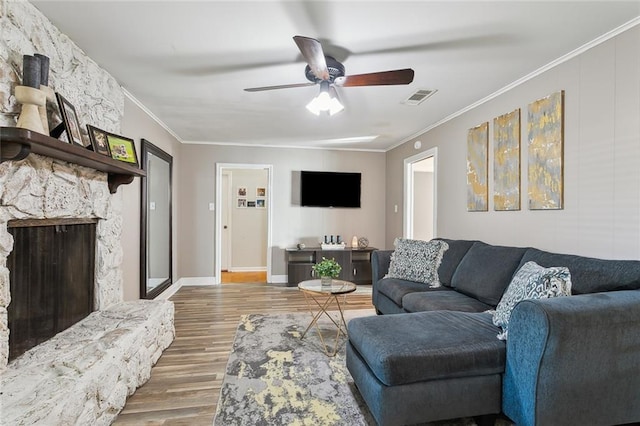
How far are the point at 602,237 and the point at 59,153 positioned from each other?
3.43 metres

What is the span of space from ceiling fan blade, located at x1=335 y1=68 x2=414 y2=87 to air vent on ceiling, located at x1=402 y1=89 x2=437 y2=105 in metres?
0.95

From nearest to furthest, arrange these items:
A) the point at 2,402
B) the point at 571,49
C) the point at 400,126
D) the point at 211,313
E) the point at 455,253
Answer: the point at 2,402 → the point at 571,49 → the point at 455,253 → the point at 211,313 → the point at 400,126

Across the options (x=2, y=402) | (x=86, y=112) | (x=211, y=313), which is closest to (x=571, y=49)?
(x=86, y=112)

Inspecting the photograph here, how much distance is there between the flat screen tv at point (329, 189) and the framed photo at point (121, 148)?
3.02 metres

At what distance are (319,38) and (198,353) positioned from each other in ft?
8.64

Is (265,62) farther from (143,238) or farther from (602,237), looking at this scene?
(602,237)

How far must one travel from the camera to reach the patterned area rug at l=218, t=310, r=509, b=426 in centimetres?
179

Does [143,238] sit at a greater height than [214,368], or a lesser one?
greater

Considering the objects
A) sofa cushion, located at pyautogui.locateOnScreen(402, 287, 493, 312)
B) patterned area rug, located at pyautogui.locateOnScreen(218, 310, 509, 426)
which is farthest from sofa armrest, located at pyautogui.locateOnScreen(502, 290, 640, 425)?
sofa cushion, located at pyautogui.locateOnScreen(402, 287, 493, 312)

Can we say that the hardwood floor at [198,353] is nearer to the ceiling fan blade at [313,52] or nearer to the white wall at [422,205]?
the white wall at [422,205]

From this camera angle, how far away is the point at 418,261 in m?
3.26

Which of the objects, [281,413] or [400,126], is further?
[400,126]

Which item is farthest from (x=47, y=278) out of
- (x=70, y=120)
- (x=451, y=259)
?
(x=451, y=259)

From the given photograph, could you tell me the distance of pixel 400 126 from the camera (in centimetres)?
420
